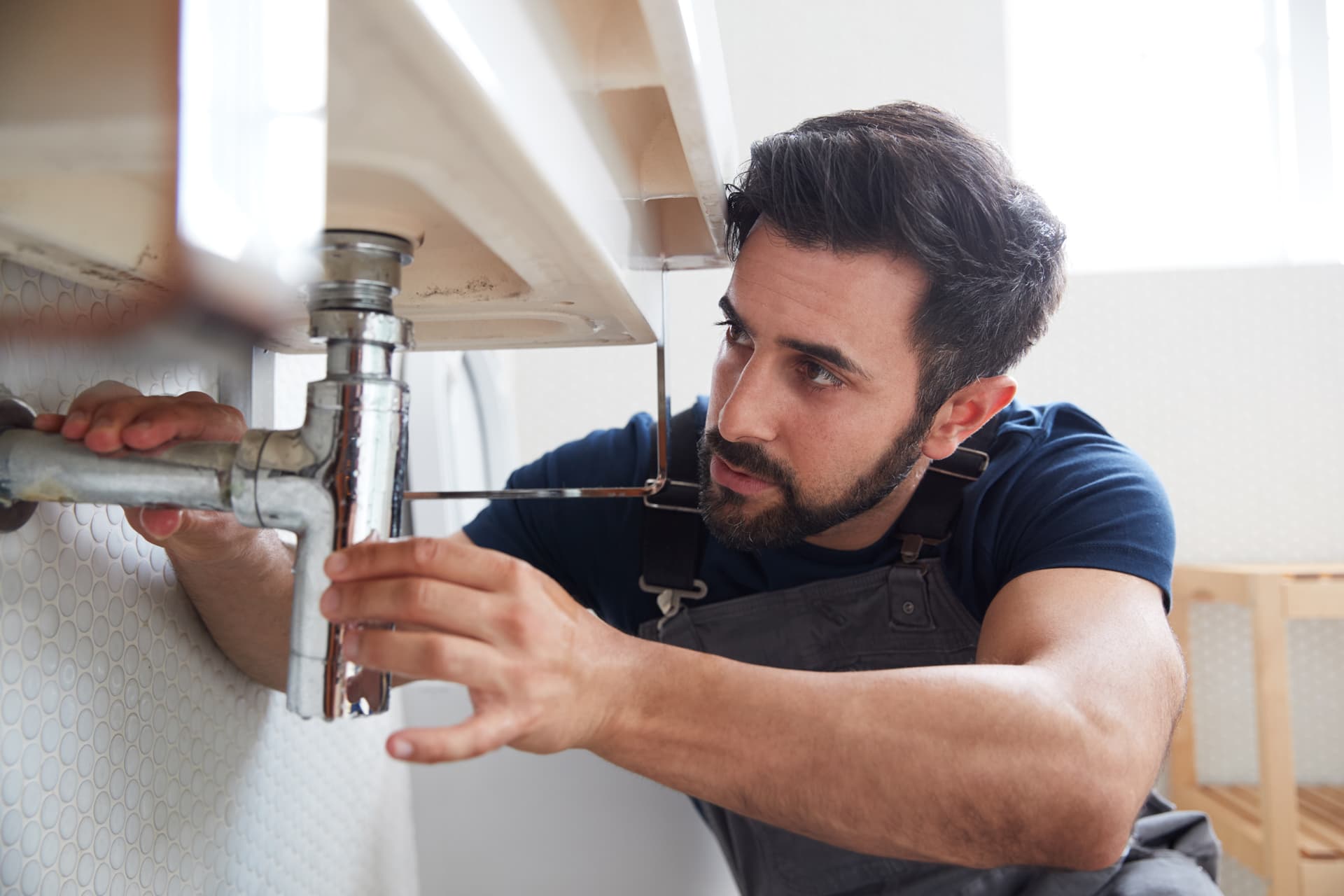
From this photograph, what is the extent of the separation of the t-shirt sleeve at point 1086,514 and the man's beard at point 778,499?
0.36ft

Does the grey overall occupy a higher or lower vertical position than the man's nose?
lower

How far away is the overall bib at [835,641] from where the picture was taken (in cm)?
87

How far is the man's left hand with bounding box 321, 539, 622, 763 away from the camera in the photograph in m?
0.33

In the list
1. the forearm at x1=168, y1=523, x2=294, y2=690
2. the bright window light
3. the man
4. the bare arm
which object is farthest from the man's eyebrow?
the bright window light

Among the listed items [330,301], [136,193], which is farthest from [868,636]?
[136,193]

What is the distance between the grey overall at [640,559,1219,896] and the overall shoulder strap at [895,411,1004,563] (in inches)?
0.9

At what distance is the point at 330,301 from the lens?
13.7 inches

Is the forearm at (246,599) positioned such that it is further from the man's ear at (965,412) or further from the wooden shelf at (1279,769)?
the wooden shelf at (1279,769)

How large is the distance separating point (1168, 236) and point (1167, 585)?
135 cm

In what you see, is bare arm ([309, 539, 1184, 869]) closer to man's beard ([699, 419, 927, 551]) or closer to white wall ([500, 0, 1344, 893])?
man's beard ([699, 419, 927, 551])

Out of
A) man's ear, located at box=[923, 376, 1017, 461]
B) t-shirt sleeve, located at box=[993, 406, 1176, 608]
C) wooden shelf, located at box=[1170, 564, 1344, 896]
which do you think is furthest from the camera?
wooden shelf, located at box=[1170, 564, 1344, 896]

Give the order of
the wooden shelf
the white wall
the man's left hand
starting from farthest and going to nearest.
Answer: the white wall, the wooden shelf, the man's left hand

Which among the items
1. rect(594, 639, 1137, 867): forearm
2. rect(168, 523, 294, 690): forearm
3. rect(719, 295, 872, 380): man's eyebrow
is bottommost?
rect(594, 639, 1137, 867): forearm

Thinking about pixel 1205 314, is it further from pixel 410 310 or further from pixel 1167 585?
pixel 410 310
